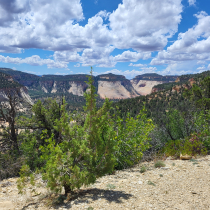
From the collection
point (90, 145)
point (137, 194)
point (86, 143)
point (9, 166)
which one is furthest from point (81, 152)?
point (9, 166)

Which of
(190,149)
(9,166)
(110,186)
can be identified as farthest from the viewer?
(190,149)

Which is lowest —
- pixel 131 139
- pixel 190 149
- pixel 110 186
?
pixel 110 186

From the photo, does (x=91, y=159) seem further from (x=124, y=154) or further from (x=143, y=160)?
(x=143, y=160)

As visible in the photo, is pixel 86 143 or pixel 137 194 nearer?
pixel 86 143

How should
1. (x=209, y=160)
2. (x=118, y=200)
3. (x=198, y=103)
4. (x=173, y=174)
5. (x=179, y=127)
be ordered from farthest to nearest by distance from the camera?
1. (x=198, y=103)
2. (x=179, y=127)
3. (x=209, y=160)
4. (x=173, y=174)
5. (x=118, y=200)

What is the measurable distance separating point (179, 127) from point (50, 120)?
1412 cm

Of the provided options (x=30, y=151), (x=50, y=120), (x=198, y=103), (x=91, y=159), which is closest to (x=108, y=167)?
(x=91, y=159)

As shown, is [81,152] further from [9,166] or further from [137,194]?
[9,166]

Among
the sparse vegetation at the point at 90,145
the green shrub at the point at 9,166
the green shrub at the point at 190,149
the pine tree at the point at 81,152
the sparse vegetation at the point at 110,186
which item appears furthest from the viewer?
the green shrub at the point at 190,149

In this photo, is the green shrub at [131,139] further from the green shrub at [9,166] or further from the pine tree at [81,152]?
the green shrub at [9,166]

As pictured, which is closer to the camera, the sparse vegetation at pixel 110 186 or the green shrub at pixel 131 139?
the sparse vegetation at pixel 110 186

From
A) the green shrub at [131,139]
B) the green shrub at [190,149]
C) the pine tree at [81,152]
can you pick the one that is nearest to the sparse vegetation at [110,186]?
the pine tree at [81,152]

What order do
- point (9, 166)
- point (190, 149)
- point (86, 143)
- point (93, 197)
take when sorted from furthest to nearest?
point (190, 149), point (9, 166), point (93, 197), point (86, 143)

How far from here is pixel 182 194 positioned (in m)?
7.36
